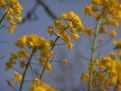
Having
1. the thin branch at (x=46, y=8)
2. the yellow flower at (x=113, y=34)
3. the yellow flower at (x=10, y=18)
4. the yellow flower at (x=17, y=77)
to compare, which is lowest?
the yellow flower at (x=17, y=77)

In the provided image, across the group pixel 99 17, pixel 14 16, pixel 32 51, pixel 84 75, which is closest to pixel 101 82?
pixel 84 75

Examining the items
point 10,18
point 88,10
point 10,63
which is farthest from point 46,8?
point 10,63

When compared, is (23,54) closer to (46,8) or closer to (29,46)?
(29,46)

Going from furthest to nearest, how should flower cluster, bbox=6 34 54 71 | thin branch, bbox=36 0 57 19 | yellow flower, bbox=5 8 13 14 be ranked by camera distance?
1. thin branch, bbox=36 0 57 19
2. yellow flower, bbox=5 8 13 14
3. flower cluster, bbox=6 34 54 71

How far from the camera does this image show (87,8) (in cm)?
409

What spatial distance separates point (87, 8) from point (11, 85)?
0.99 meters

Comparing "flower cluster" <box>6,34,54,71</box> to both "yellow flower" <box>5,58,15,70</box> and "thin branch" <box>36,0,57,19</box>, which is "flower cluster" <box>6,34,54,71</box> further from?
"thin branch" <box>36,0,57,19</box>

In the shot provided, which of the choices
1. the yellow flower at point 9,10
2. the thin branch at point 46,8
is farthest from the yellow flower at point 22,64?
the thin branch at point 46,8

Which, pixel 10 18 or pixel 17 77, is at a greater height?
pixel 10 18

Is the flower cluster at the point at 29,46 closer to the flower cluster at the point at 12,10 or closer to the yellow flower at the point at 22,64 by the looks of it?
the yellow flower at the point at 22,64

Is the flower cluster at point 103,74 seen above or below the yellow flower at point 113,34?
below

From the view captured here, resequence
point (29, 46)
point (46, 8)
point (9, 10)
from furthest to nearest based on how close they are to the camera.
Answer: point (46, 8)
point (9, 10)
point (29, 46)

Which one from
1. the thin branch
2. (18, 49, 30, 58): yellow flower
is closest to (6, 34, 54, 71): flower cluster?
(18, 49, 30, 58): yellow flower

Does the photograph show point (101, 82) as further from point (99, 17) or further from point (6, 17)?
point (6, 17)
